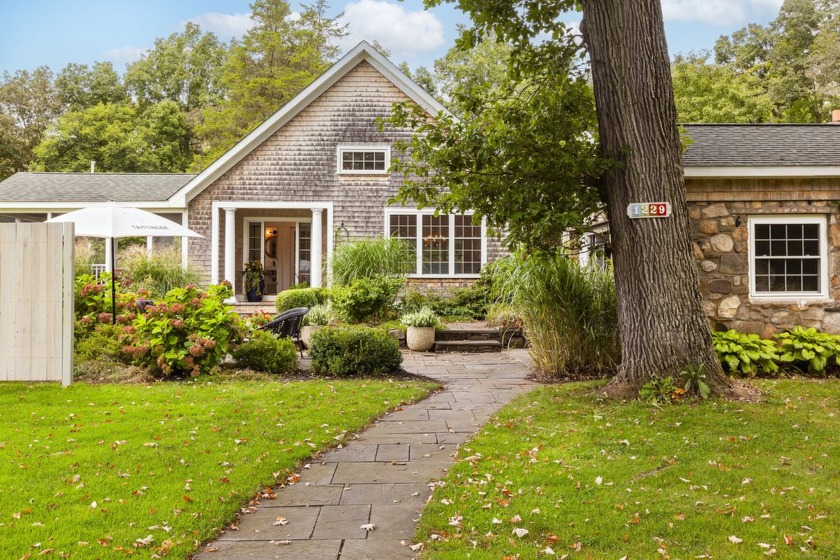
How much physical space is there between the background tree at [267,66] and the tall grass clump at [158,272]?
13.5m

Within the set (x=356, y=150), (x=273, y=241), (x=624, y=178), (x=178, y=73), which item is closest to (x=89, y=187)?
(x=273, y=241)

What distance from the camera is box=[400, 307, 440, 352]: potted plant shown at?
11.4 meters

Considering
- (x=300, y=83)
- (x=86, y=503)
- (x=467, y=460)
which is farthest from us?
(x=300, y=83)

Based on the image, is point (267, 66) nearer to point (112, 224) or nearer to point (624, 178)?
point (112, 224)

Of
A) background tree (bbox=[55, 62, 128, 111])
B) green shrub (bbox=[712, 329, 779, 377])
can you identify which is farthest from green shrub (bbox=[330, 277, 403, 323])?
background tree (bbox=[55, 62, 128, 111])

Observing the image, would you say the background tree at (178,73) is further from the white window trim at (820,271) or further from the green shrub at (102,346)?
the white window trim at (820,271)

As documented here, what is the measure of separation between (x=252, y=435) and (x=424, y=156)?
3.43m

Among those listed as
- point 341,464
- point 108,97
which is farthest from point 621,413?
point 108,97

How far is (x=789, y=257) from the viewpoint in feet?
30.3

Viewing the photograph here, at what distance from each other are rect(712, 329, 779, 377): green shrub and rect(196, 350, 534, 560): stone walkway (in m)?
2.99

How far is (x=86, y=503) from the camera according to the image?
3.79 metres

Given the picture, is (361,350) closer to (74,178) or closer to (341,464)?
(341,464)

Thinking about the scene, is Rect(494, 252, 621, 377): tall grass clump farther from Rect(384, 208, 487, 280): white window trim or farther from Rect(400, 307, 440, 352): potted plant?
Rect(384, 208, 487, 280): white window trim

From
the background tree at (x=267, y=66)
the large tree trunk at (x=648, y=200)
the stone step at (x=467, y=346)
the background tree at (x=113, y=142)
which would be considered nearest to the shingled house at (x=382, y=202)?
the stone step at (x=467, y=346)
